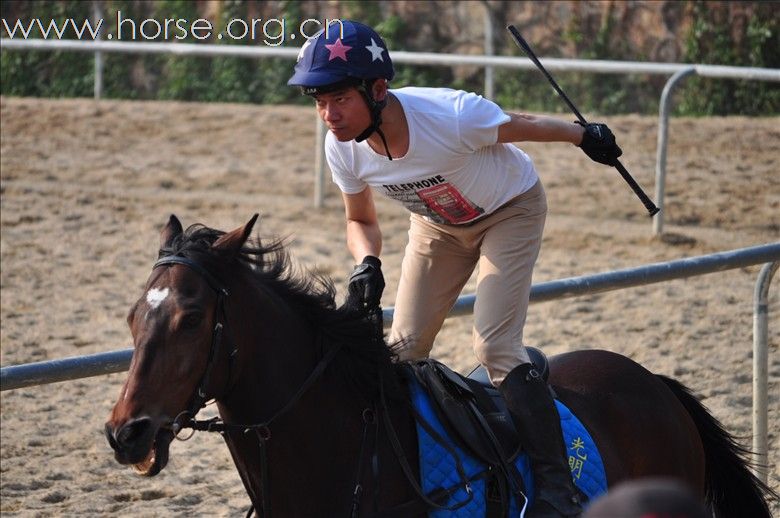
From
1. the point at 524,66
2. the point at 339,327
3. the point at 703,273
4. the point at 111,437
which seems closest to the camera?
the point at 111,437

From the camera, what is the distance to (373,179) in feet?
13.8

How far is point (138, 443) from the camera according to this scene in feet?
10.6

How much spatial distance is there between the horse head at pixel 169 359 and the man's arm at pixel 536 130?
106 centimetres

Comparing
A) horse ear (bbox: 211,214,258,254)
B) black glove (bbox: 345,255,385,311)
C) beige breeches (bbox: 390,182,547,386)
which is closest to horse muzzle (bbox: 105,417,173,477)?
horse ear (bbox: 211,214,258,254)

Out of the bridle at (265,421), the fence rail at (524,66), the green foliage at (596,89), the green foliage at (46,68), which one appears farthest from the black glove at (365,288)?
the green foliage at (46,68)

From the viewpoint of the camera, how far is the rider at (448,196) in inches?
154

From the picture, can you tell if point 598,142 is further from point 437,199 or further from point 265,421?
point 265,421

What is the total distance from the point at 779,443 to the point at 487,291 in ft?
8.64

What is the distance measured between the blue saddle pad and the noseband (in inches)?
27.5

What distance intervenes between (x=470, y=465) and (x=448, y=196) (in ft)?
3.12

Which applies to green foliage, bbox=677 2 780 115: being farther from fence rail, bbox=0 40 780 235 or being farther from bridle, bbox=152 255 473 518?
bridle, bbox=152 255 473 518

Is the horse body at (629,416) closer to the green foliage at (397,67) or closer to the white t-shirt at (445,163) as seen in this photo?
the white t-shirt at (445,163)

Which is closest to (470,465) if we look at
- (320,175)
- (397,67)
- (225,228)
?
(225,228)

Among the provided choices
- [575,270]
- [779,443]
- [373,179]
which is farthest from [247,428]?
[575,270]
